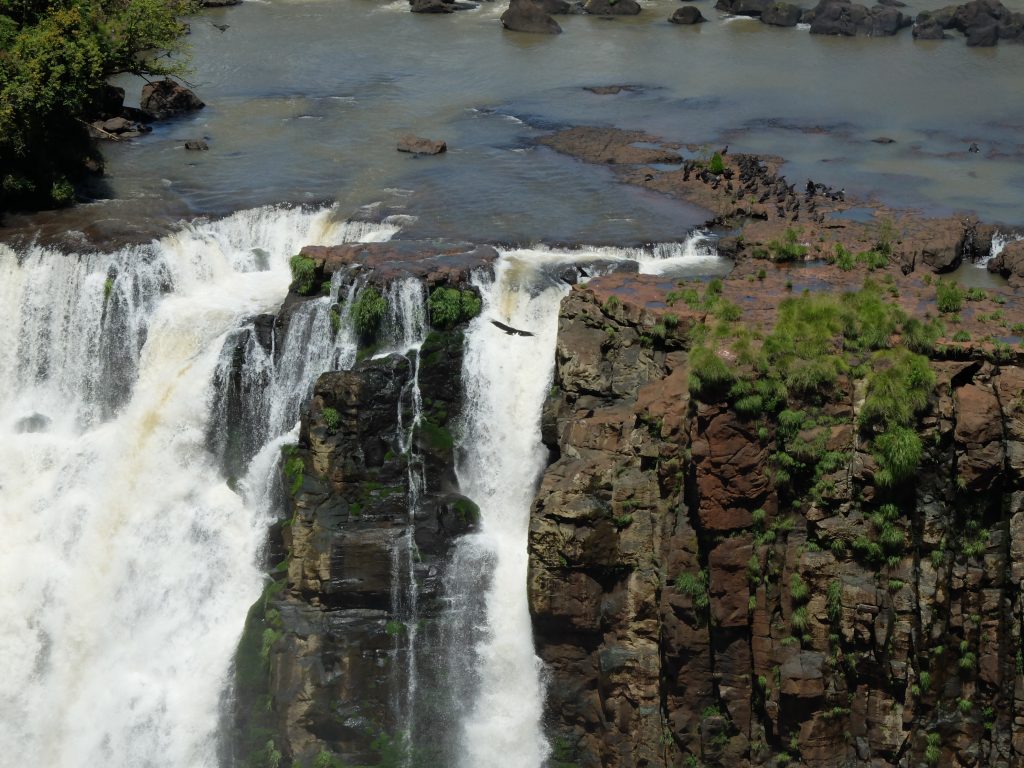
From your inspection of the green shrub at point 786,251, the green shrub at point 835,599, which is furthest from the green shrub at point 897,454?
the green shrub at point 786,251

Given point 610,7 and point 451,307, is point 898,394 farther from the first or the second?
point 610,7

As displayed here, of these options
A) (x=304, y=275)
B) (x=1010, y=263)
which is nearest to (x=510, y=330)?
(x=304, y=275)

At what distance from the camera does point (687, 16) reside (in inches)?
2552

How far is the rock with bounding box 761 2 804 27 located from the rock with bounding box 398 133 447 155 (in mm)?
29578

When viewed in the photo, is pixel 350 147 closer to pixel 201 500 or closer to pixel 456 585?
pixel 201 500

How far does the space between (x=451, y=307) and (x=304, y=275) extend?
418cm

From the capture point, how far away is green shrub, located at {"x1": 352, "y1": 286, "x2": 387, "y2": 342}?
28922 mm

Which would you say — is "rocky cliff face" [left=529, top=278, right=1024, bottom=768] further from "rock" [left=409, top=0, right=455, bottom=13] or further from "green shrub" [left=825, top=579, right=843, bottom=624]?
"rock" [left=409, top=0, right=455, bottom=13]

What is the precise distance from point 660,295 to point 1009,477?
848 centimetres

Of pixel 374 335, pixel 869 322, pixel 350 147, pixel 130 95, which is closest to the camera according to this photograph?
pixel 869 322

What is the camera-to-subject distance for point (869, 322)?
23.6m

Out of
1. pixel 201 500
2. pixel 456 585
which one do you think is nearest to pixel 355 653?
pixel 456 585

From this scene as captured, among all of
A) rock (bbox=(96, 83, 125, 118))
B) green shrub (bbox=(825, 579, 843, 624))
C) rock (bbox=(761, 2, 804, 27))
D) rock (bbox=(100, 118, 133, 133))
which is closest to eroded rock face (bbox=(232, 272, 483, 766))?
green shrub (bbox=(825, 579, 843, 624))

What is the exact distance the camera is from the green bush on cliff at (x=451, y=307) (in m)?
29.0
